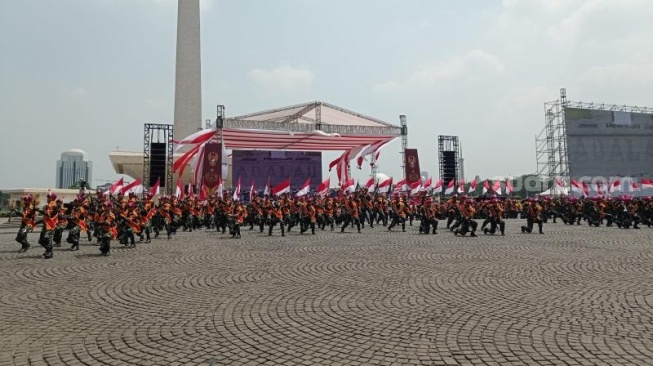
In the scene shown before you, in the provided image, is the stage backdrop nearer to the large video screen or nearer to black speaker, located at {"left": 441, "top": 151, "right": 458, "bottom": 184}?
black speaker, located at {"left": 441, "top": 151, "right": 458, "bottom": 184}

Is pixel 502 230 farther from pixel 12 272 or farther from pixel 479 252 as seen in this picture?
pixel 12 272

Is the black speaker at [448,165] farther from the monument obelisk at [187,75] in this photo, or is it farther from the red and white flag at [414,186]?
the monument obelisk at [187,75]

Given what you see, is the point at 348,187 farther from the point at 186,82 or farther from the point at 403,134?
the point at 186,82

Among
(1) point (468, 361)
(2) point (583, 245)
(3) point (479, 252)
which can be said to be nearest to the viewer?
(1) point (468, 361)

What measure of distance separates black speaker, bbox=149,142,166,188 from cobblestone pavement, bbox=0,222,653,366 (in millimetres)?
17352

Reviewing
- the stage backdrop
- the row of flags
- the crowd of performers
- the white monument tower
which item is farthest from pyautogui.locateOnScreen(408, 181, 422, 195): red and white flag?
the white monument tower

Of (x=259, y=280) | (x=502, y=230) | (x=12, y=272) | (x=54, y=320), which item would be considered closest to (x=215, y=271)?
(x=259, y=280)

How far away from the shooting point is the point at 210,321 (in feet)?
16.3

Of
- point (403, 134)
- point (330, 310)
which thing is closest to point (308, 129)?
point (403, 134)

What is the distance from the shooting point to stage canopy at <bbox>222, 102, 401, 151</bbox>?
104 ft

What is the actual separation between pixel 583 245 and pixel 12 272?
46.1ft

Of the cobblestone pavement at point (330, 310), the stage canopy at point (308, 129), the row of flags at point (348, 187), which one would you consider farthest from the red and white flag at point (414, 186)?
the cobblestone pavement at point (330, 310)

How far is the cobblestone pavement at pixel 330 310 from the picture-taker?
13.0ft

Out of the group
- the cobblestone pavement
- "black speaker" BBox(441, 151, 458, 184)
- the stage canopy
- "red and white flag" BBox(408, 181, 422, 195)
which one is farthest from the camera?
"black speaker" BBox(441, 151, 458, 184)
